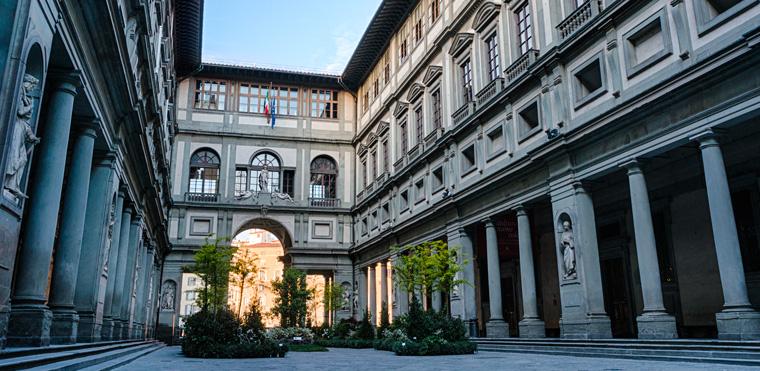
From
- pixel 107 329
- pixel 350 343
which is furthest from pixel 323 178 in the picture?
pixel 107 329

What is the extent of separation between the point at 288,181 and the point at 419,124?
629 inches

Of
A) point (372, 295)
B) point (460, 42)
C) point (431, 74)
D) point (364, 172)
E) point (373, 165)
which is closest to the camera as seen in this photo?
point (460, 42)

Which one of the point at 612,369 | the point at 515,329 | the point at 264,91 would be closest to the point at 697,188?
the point at 612,369

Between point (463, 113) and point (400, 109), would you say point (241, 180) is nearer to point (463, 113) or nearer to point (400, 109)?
point (400, 109)

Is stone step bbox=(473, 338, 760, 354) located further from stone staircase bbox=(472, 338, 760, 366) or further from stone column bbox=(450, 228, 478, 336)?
stone column bbox=(450, 228, 478, 336)

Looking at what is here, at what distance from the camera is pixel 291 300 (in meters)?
37.8

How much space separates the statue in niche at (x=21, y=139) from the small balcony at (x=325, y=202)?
1428 inches

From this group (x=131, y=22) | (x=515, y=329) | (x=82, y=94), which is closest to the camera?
(x=82, y=94)

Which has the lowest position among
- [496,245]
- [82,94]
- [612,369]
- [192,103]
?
[612,369]

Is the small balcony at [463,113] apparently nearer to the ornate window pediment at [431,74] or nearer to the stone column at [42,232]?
the ornate window pediment at [431,74]

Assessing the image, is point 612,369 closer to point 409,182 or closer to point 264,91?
point 409,182

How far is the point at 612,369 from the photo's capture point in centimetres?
1013

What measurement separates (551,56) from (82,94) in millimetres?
14593

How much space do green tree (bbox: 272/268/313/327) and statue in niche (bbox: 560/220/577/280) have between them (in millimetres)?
22910
